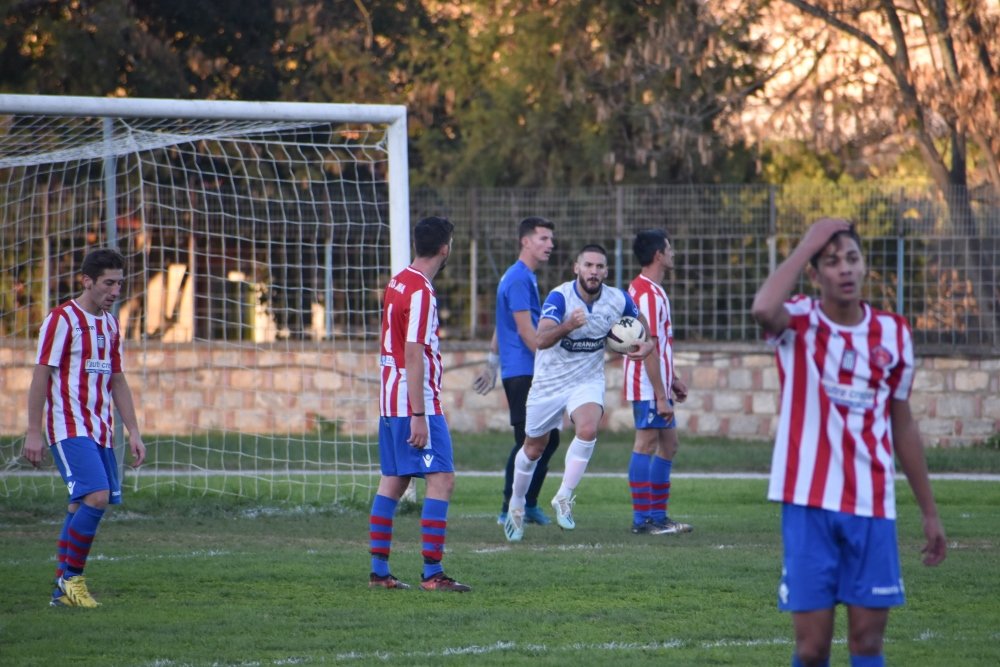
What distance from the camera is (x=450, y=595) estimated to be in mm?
7277

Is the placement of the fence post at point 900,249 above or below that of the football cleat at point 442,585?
above

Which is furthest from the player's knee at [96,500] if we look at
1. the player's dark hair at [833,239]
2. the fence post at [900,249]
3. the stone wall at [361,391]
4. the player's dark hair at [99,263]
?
the fence post at [900,249]

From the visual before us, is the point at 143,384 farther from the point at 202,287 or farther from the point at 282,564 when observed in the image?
the point at 282,564

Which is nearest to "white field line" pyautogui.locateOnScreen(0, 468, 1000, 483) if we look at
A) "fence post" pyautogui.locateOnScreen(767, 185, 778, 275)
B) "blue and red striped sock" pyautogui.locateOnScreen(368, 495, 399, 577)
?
"fence post" pyautogui.locateOnScreen(767, 185, 778, 275)

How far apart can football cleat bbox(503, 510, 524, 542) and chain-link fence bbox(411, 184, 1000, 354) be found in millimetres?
8736

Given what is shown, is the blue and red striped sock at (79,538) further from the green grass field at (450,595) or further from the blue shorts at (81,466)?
the green grass field at (450,595)

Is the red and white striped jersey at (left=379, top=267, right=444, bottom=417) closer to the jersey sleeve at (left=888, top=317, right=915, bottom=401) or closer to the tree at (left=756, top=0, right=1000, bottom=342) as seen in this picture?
the jersey sleeve at (left=888, top=317, right=915, bottom=401)

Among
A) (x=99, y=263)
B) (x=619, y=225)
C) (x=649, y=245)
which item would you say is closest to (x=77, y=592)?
(x=99, y=263)

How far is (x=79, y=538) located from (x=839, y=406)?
14.3 feet

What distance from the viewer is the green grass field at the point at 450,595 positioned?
5.93 m

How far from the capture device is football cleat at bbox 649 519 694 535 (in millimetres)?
9812

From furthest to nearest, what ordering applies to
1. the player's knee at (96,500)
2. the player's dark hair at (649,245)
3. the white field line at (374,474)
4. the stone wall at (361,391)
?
1. the stone wall at (361,391)
2. the white field line at (374,474)
3. the player's dark hair at (649,245)
4. the player's knee at (96,500)

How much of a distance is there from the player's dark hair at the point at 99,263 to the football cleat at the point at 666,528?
14.5 feet

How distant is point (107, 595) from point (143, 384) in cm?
1032
